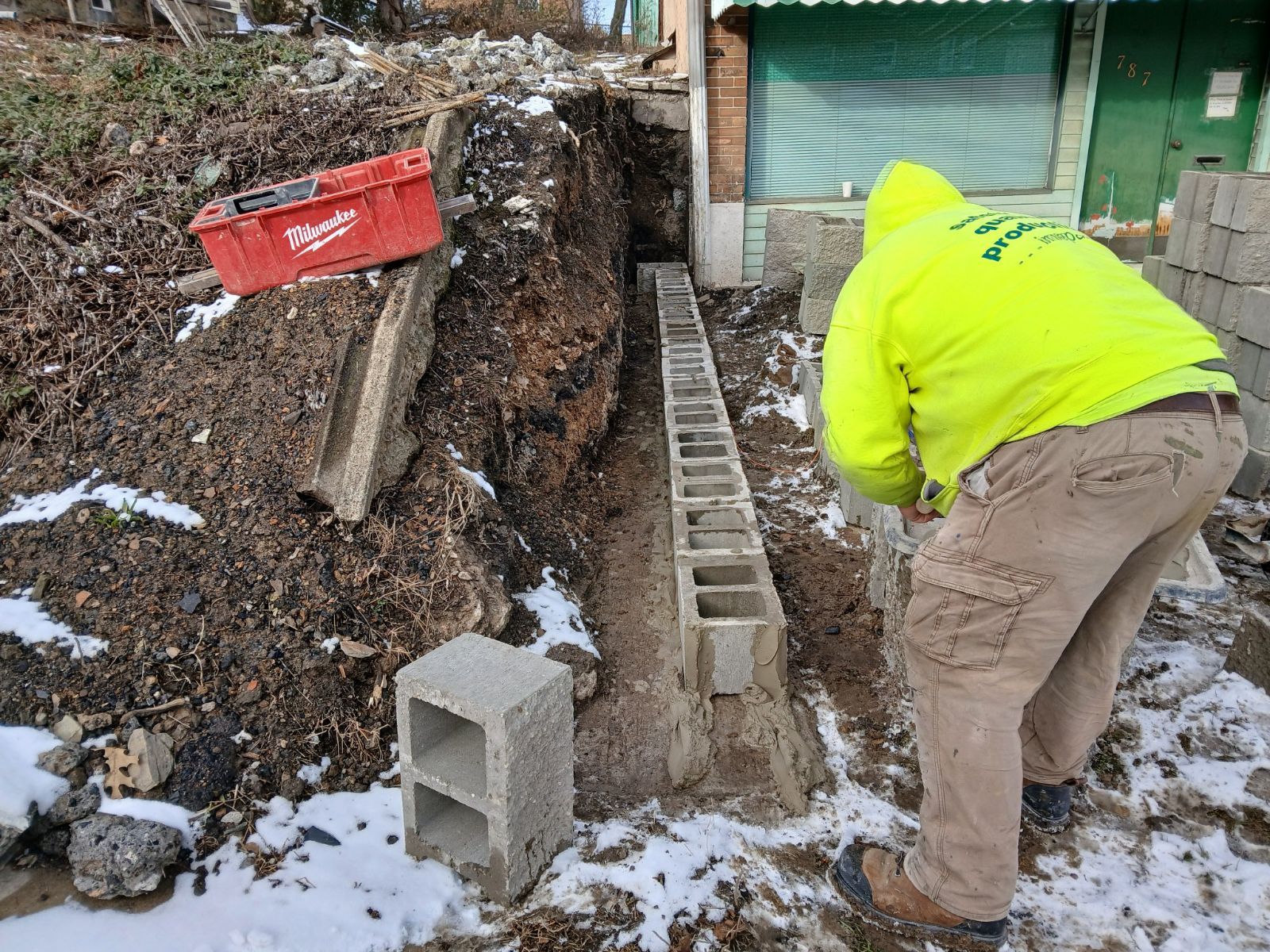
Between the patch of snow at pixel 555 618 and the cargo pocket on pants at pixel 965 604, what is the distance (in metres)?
1.80

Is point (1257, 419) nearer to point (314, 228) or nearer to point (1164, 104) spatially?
point (1164, 104)

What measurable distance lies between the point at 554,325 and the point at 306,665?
3.09 m

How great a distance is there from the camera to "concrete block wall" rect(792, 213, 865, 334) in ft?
22.0

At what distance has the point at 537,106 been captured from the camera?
690 centimetres

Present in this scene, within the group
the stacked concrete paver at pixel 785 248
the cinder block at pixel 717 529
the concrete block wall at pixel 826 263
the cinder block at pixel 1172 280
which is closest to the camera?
the cinder block at pixel 717 529

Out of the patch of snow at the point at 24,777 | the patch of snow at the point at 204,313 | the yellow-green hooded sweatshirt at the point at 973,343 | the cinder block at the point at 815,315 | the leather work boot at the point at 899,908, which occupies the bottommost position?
the leather work boot at the point at 899,908

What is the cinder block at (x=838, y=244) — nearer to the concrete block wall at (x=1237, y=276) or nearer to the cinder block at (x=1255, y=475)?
the concrete block wall at (x=1237, y=276)

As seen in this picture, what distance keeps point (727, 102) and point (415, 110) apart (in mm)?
3753

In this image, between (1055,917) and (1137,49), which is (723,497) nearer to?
(1055,917)

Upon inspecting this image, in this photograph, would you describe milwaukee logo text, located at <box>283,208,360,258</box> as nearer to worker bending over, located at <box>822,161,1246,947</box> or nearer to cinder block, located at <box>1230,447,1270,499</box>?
worker bending over, located at <box>822,161,1246,947</box>

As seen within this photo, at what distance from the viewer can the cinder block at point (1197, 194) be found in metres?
5.24

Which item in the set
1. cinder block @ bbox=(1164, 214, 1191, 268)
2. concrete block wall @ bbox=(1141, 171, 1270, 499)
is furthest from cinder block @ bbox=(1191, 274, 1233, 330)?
cinder block @ bbox=(1164, 214, 1191, 268)

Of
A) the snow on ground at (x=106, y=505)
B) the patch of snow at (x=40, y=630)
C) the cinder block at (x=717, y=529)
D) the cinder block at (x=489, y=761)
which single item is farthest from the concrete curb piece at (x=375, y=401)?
the cinder block at (x=717, y=529)

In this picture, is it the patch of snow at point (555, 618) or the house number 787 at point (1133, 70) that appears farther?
the house number 787 at point (1133, 70)
